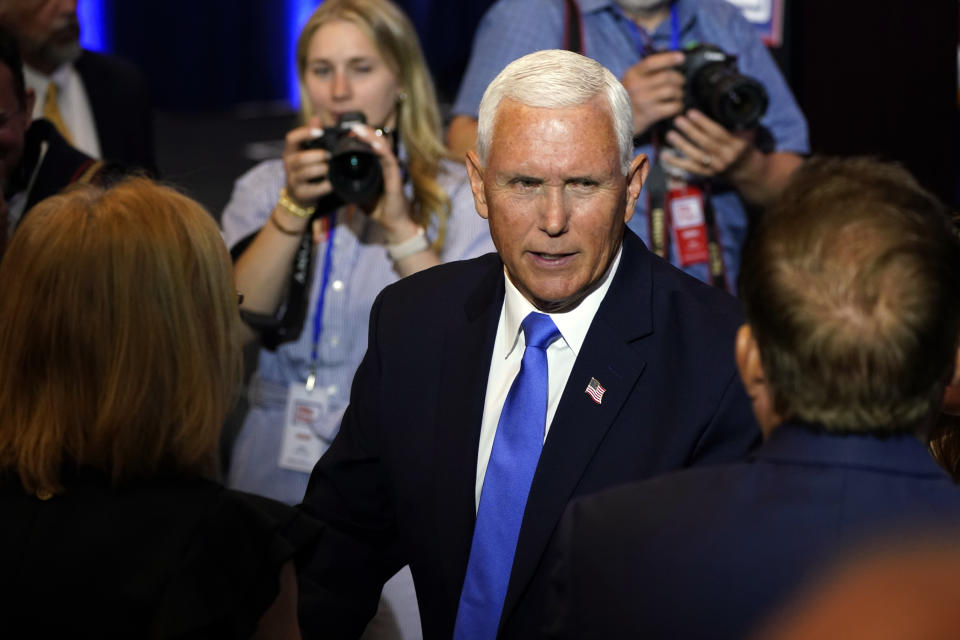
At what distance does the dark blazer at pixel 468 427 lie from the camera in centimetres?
168

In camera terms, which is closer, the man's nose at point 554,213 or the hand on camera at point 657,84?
the man's nose at point 554,213

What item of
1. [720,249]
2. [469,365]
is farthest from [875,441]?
[720,249]

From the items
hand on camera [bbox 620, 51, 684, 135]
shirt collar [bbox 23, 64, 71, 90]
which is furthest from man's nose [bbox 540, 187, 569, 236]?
shirt collar [bbox 23, 64, 71, 90]

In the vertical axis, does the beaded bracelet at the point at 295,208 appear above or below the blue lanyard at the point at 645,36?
below

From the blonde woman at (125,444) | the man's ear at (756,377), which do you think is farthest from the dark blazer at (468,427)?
the man's ear at (756,377)

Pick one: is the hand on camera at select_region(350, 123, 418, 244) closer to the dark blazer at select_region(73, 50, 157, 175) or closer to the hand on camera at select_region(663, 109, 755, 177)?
the hand on camera at select_region(663, 109, 755, 177)

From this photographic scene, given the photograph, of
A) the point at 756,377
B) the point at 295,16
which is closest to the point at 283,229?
the point at 756,377

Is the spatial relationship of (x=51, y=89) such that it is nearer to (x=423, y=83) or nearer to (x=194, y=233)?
(x=423, y=83)

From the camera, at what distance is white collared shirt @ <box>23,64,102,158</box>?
3.29 meters

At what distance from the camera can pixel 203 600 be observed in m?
1.43

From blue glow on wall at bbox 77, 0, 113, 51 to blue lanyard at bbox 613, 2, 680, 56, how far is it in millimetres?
6304

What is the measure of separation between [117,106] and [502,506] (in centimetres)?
217

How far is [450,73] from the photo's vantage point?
908cm

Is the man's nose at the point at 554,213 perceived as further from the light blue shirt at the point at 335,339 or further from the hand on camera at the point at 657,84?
the hand on camera at the point at 657,84
